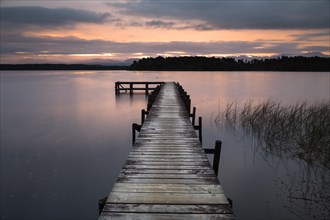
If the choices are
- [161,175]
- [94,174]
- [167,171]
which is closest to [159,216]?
[161,175]

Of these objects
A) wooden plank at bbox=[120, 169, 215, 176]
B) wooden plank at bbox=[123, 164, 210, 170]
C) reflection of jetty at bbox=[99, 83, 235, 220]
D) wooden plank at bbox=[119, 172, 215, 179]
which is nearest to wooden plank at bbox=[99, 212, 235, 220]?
reflection of jetty at bbox=[99, 83, 235, 220]

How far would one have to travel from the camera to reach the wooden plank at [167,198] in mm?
3863

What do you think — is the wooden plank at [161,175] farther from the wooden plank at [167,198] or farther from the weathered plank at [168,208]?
the weathered plank at [168,208]

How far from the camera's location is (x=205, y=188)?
4293 millimetres

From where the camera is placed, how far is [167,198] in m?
3.96

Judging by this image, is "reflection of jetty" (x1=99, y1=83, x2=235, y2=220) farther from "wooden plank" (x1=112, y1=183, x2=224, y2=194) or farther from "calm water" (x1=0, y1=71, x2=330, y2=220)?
"calm water" (x1=0, y1=71, x2=330, y2=220)

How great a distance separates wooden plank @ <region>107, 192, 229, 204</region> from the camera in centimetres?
386

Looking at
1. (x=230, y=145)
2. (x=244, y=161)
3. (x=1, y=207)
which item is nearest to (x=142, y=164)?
(x=1, y=207)

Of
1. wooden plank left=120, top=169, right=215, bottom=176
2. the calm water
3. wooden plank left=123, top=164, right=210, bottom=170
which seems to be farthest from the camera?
the calm water

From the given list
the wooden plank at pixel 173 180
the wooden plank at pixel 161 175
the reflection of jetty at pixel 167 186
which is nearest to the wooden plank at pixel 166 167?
the reflection of jetty at pixel 167 186

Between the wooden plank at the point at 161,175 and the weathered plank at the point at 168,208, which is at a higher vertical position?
the wooden plank at the point at 161,175

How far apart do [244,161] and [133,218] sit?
819cm

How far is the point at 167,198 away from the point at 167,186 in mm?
406

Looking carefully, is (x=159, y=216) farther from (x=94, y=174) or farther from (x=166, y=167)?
(x=94, y=174)
